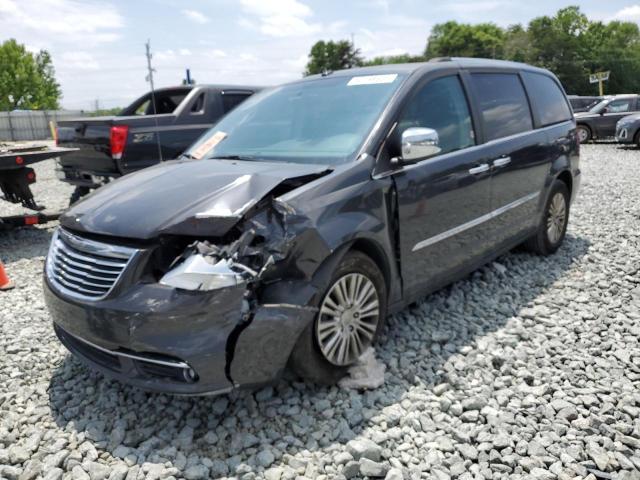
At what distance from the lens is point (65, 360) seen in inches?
143

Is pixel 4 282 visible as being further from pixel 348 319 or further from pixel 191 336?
pixel 348 319

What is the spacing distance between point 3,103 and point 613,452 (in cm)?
6898

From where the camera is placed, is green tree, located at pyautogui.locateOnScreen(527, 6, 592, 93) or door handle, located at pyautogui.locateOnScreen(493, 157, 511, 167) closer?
door handle, located at pyautogui.locateOnScreen(493, 157, 511, 167)

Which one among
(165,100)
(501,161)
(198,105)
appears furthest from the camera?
(165,100)

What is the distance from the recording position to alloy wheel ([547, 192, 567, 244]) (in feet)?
18.1

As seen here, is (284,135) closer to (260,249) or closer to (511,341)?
(260,249)

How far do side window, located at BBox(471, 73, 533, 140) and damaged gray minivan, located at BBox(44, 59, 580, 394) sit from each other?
0.08 feet

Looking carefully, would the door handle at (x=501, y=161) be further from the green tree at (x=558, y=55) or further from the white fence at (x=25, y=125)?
the green tree at (x=558, y=55)

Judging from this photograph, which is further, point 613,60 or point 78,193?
point 613,60

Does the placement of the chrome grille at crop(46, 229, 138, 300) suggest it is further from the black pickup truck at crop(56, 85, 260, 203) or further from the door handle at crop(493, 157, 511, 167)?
the black pickup truck at crop(56, 85, 260, 203)

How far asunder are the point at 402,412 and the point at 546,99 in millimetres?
3886

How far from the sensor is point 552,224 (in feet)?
18.4

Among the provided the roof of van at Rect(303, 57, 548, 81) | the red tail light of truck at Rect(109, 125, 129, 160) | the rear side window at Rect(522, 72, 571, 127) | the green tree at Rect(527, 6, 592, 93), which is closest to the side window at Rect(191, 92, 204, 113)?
the red tail light of truck at Rect(109, 125, 129, 160)

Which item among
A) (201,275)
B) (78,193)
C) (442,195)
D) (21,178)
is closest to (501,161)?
(442,195)
